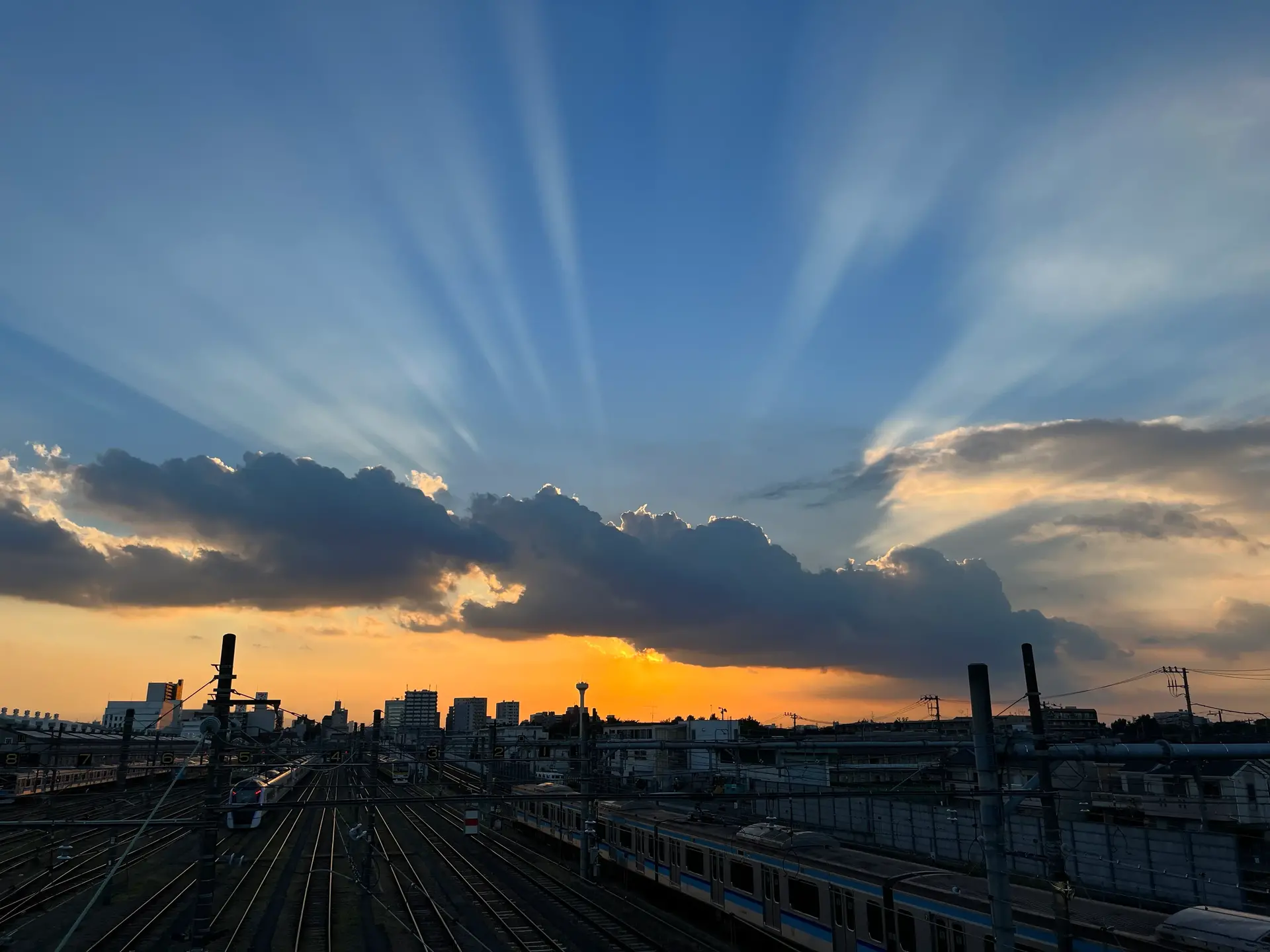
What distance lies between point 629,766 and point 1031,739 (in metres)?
62.9

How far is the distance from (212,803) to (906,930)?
15.8m

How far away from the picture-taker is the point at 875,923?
19750 millimetres

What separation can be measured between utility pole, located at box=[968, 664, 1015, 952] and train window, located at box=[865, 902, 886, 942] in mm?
5523

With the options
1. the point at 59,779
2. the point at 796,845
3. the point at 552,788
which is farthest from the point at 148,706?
the point at 796,845

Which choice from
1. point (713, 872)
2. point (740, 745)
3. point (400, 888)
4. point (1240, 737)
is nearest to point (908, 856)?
point (713, 872)

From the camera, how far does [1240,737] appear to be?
154ft

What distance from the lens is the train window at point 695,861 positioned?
1087 inches

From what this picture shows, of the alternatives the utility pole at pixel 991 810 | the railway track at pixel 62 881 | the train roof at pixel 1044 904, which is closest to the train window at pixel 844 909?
the train roof at pixel 1044 904

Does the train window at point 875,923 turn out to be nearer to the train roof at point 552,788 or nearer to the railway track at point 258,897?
the railway track at point 258,897

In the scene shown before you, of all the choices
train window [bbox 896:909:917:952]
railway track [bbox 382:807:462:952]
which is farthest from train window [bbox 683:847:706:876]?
train window [bbox 896:909:917:952]

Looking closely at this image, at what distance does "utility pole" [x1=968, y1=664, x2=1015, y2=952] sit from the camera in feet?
46.0

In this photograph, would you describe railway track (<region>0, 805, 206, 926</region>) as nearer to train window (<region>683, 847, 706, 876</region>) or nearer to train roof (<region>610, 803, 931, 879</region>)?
train window (<region>683, 847, 706, 876</region>)

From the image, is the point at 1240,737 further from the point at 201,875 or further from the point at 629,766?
the point at 201,875

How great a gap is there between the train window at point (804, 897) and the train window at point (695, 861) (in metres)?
5.29
